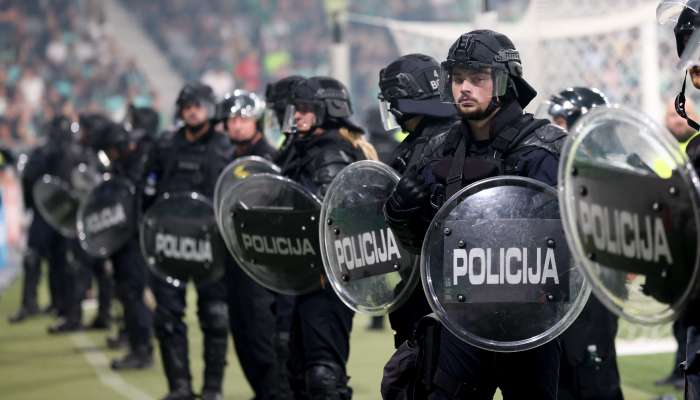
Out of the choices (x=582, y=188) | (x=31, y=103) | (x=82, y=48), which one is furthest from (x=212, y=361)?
(x=82, y=48)

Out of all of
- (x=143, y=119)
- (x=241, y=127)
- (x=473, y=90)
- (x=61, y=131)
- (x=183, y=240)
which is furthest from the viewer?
(x=61, y=131)

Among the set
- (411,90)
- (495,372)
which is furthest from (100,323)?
(495,372)

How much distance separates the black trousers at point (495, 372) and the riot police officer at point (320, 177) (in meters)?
1.57

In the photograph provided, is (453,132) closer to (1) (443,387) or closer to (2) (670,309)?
(1) (443,387)

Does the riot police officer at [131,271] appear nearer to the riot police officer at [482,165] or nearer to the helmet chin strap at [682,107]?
the riot police officer at [482,165]

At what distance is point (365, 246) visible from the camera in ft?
16.8

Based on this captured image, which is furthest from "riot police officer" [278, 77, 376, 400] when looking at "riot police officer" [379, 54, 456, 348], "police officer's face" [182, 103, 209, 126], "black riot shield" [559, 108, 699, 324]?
"black riot shield" [559, 108, 699, 324]

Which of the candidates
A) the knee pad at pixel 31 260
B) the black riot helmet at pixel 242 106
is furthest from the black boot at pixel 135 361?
the knee pad at pixel 31 260

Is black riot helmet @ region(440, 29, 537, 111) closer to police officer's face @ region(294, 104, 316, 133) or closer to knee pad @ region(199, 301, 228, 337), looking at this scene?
police officer's face @ region(294, 104, 316, 133)

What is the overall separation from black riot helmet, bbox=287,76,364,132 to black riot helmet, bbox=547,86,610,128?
1.08 metres

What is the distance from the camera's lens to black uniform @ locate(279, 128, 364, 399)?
611 centimetres

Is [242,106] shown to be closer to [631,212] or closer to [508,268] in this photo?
[508,268]

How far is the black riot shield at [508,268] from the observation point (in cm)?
422

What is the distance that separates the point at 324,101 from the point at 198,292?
7.27 ft
